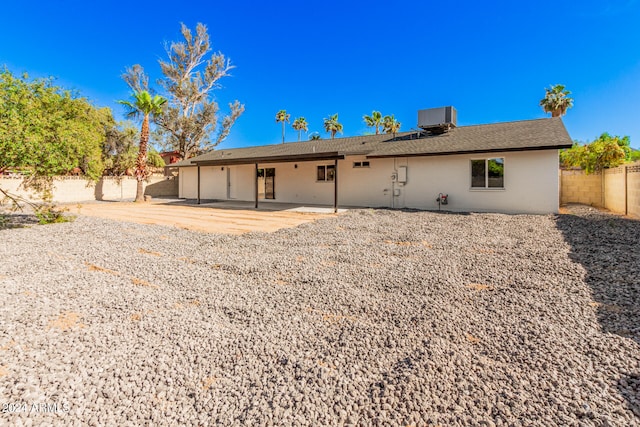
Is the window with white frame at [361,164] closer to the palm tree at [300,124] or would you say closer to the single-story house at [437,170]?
the single-story house at [437,170]

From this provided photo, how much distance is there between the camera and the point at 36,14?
57.6ft

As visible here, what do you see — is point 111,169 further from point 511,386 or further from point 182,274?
point 511,386

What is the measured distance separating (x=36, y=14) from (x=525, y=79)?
32463 millimetres

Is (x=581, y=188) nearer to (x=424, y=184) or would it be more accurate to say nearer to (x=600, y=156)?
(x=600, y=156)

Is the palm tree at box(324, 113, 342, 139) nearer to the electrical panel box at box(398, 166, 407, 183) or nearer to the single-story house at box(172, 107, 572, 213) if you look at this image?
the single-story house at box(172, 107, 572, 213)

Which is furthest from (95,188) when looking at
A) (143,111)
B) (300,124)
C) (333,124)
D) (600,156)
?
(333,124)

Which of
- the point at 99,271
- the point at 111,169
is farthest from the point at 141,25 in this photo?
the point at 99,271

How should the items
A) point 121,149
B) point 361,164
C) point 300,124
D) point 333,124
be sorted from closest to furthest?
point 361,164
point 121,149
point 333,124
point 300,124

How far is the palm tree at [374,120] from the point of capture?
128 feet

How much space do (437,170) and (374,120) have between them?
29126mm

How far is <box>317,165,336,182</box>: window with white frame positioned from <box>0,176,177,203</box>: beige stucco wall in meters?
13.8

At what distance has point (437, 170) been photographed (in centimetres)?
1238

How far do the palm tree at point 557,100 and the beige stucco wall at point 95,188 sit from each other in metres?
35.2

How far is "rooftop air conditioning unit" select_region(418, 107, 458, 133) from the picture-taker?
14.4 m
